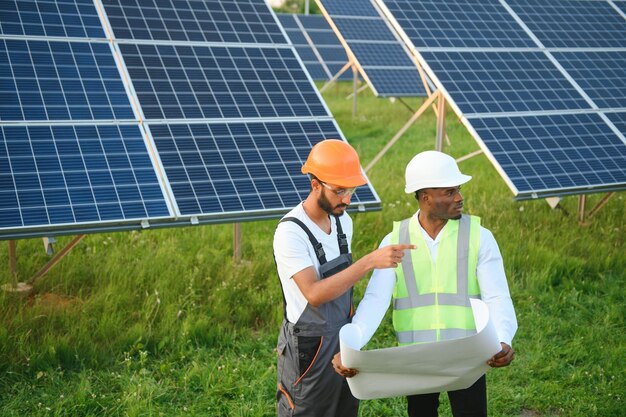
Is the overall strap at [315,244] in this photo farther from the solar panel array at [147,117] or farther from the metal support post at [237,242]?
the metal support post at [237,242]

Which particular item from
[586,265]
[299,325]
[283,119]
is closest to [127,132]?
[283,119]

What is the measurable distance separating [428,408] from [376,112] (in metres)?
16.0

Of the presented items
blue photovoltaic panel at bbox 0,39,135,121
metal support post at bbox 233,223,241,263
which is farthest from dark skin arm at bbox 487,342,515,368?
metal support post at bbox 233,223,241,263

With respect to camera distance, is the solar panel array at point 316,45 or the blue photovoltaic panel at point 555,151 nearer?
the blue photovoltaic panel at point 555,151

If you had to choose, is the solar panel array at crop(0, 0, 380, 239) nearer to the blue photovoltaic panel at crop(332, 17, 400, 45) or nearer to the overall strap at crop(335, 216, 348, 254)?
the overall strap at crop(335, 216, 348, 254)

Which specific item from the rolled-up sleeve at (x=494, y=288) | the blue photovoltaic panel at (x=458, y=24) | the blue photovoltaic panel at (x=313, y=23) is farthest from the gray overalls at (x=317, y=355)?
the blue photovoltaic panel at (x=313, y=23)

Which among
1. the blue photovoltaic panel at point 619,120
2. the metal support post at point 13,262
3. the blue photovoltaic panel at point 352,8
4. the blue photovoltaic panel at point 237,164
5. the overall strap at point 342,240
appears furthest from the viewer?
the blue photovoltaic panel at point 352,8

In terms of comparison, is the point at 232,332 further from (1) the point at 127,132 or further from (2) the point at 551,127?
(2) the point at 551,127

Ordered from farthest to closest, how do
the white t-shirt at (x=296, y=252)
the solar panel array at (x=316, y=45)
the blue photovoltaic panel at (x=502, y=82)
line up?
the solar panel array at (x=316, y=45)
the blue photovoltaic panel at (x=502, y=82)
the white t-shirt at (x=296, y=252)

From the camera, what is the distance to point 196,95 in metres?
7.47

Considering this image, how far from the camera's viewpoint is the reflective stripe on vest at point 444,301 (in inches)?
159

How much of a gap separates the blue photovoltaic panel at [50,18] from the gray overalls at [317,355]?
15.0 ft

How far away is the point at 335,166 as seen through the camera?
3920 millimetres

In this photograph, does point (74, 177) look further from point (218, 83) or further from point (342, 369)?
point (342, 369)
